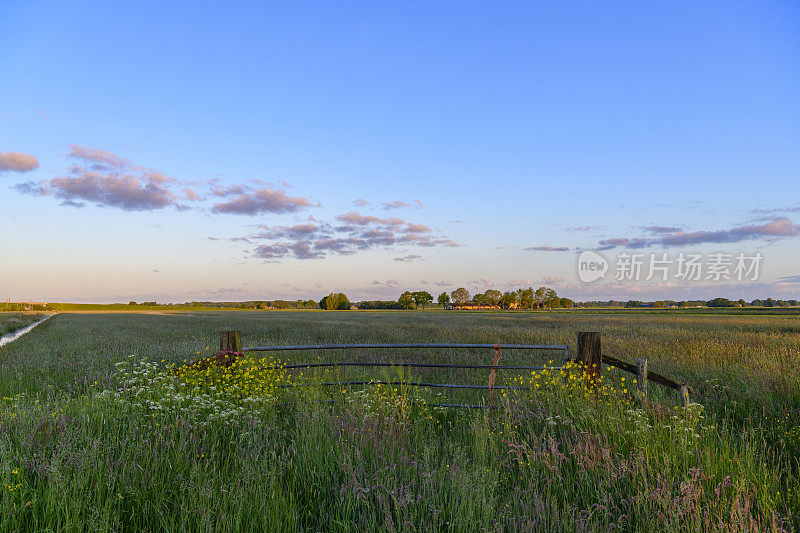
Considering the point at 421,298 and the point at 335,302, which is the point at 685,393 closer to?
the point at 335,302

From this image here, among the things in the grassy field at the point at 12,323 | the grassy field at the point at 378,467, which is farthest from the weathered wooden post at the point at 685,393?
the grassy field at the point at 12,323

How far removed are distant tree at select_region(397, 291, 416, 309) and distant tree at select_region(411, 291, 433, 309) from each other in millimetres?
4949

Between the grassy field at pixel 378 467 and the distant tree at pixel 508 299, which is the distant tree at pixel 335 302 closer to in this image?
the distant tree at pixel 508 299

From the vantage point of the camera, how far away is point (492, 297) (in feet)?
535

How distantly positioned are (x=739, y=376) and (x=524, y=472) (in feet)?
25.8

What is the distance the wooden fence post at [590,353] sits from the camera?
7.07m

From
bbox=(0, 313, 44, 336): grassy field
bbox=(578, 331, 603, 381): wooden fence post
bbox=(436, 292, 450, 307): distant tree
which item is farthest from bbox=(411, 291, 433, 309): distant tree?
bbox=(578, 331, 603, 381): wooden fence post

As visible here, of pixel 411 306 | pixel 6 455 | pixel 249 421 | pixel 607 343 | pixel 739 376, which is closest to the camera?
pixel 6 455

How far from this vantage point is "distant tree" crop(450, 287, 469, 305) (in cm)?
16975

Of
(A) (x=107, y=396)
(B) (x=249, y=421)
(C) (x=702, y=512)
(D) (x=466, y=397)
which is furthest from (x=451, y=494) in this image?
(D) (x=466, y=397)

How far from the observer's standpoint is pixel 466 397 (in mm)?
8531

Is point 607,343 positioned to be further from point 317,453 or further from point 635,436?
point 317,453

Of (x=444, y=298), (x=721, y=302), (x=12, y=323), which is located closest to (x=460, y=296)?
(x=444, y=298)

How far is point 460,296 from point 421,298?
16.1m
